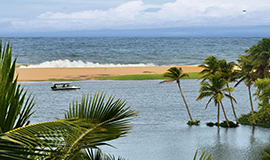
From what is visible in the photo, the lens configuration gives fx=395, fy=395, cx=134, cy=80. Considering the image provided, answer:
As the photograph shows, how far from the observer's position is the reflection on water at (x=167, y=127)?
3816 cm

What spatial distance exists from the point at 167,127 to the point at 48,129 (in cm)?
4563

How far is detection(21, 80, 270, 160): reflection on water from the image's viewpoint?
3816 cm

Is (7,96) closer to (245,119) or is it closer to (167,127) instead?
(167,127)

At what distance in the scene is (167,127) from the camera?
49031mm

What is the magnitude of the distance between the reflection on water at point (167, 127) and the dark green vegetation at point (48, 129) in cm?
2197

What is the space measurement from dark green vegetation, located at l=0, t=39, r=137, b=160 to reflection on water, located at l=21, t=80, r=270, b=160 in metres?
22.0

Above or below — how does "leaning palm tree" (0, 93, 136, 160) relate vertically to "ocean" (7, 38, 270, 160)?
above

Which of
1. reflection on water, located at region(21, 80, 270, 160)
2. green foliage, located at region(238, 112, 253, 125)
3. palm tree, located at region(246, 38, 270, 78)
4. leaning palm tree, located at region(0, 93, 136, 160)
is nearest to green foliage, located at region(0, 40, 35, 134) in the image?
leaning palm tree, located at region(0, 93, 136, 160)

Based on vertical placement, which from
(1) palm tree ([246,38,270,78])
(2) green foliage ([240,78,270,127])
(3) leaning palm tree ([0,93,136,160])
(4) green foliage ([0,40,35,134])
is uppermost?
(4) green foliage ([0,40,35,134])

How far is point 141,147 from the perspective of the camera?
39.3 metres

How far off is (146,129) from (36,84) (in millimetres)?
41945

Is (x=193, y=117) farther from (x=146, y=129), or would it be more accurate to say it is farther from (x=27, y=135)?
(x=27, y=135)

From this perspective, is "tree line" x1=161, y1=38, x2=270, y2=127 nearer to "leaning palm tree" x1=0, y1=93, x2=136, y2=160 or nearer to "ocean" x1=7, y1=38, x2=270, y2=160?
"ocean" x1=7, y1=38, x2=270, y2=160

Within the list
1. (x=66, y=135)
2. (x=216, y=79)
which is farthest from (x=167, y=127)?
(x=66, y=135)
